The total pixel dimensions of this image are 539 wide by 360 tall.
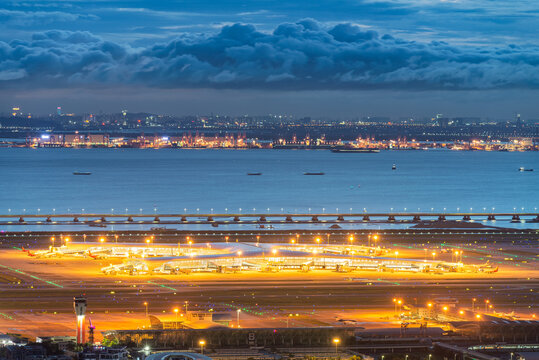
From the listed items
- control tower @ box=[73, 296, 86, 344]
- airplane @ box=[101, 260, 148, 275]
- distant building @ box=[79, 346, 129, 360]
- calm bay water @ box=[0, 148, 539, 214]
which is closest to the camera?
distant building @ box=[79, 346, 129, 360]

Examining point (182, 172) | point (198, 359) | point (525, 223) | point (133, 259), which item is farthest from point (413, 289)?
point (182, 172)

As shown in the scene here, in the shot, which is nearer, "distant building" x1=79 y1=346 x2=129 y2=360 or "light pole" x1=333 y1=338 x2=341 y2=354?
→ "distant building" x1=79 y1=346 x2=129 y2=360

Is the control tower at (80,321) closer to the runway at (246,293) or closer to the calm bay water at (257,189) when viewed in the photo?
the runway at (246,293)

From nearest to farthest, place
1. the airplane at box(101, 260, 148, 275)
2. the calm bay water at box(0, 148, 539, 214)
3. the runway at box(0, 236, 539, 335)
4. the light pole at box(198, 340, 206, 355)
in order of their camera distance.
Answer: the light pole at box(198, 340, 206, 355) → the runway at box(0, 236, 539, 335) → the airplane at box(101, 260, 148, 275) → the calm bay water at box(0, 148, 539, 214)

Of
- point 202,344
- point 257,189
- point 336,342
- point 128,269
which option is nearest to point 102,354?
point 202,344

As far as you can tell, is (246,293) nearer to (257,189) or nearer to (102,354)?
(102,354)

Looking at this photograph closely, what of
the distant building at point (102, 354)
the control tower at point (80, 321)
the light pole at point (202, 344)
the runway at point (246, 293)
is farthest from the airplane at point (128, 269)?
the distant building at point (102, 354)

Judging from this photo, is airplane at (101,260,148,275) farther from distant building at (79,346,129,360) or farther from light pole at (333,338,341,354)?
distant building at (79,346,129,360)

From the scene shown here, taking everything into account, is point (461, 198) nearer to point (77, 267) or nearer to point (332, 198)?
Result: point (332, 198)

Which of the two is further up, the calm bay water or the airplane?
the calm bay water

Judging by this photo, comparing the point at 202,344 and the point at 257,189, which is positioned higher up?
the point at 257,189

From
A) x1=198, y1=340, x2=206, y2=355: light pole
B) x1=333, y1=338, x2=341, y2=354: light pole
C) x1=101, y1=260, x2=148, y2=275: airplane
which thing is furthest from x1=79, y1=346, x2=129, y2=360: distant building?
x1=101, y1=260, x2=148, y2=275: airplane
